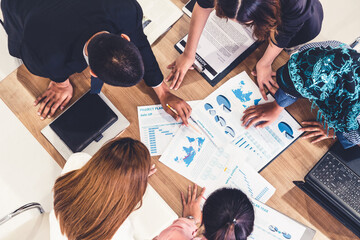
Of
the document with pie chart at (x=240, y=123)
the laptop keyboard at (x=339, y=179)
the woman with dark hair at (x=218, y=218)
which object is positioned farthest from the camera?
the document with pie chart at (x=240, y=123)

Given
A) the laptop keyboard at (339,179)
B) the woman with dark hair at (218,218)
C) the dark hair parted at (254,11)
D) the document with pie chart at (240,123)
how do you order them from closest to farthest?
the dark hair parted at (254,11) → the woman with dark hair at (218,218) → the laptop keyboard at (339,179) → the document with pie chart at (240,123)

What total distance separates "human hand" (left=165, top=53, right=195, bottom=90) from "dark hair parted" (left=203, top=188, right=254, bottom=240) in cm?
45

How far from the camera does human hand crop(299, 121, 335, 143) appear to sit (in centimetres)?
103

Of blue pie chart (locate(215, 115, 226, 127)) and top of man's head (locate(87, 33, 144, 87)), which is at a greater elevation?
top of man's head (locate(87, 33, 144, 87))

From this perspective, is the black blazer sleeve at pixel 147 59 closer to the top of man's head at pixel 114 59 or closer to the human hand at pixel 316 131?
the top of man's head at pixel 114 59

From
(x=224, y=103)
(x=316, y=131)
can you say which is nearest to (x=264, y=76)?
(x=224, y=103)

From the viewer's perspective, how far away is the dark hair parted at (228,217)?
833mm

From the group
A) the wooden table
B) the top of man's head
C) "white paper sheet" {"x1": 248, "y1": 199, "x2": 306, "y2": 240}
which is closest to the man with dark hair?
the top of man's head

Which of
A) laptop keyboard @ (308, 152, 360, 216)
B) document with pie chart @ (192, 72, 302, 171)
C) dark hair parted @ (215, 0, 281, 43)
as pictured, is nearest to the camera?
dark hair parted @ (215, 0, 281, 43)

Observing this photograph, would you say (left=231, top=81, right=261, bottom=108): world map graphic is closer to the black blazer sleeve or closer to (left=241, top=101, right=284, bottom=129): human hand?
(left=241, top=101, right=284, bottom=129): human hand

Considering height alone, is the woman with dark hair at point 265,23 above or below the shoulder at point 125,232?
above

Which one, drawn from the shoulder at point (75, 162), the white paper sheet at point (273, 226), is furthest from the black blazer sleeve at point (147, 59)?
the white paper sheet at point (273, 226)

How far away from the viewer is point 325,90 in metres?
0.84

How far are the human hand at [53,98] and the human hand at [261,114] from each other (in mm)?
670
